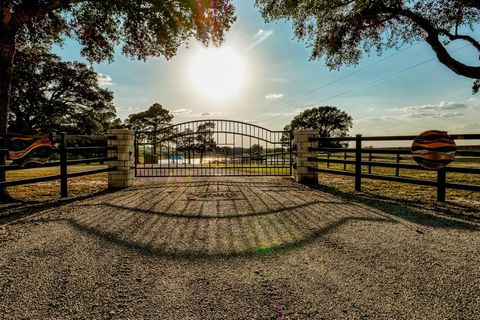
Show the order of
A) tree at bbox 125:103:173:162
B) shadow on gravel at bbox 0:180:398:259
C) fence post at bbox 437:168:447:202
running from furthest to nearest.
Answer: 1. tree at bbox 125:103:173:162
2. fence post at bbox 437:168:447:202
3. shadow on gravel at bbox 0:180:398:259

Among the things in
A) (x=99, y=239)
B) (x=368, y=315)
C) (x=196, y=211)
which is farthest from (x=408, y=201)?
(x=99, y=239)

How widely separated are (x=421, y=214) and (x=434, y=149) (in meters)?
1.69

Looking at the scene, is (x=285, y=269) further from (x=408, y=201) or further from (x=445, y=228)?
(x=408, y=201)

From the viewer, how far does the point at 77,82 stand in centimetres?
3162

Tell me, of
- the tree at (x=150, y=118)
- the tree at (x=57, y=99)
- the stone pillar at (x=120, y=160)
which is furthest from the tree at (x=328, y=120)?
the stone pillar at (x=120, y=160)

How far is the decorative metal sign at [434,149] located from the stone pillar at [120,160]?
8.03 m

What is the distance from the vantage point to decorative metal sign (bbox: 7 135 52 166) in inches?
242

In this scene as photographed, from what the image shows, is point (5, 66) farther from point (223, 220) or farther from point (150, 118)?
point (150, 118)

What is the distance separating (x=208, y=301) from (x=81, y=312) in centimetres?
97

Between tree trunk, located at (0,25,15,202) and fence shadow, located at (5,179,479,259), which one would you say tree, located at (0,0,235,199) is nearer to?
tree trunk, located at (0,25,15,202)

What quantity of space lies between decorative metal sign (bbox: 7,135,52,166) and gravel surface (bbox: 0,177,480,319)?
1.96 meters

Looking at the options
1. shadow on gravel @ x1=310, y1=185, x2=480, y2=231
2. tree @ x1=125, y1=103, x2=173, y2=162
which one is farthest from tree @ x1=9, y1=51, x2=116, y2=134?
shadow on gravel @ x1=310, y1=185, x2=480, y2=231

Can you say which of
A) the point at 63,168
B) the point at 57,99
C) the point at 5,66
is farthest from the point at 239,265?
the point at 57,99

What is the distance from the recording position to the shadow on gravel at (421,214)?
14.6 feet
